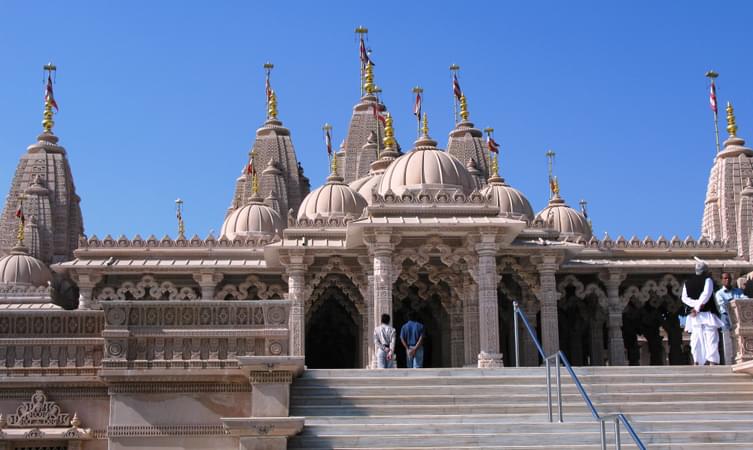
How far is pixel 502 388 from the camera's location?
13.0m

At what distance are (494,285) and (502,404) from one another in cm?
1006

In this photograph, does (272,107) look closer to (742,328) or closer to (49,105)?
(49,105)

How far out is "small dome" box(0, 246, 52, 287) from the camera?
2994 centimetres

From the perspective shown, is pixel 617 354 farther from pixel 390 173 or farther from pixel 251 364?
pixel 251 364

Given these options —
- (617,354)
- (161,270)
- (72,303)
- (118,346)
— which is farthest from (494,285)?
(72,303)

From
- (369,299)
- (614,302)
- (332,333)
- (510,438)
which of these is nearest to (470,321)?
(369,299)

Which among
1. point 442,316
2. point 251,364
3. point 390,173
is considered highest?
point 390,173

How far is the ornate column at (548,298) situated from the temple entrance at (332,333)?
488 cm

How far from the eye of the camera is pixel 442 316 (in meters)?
27.5

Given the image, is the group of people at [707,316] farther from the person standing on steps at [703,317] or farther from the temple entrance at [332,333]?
the temple entrance at [332,333]

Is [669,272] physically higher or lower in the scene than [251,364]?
higher

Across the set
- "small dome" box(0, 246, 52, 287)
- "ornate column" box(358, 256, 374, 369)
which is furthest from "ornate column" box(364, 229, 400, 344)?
"small dome" box(0, 246, 52, 287)

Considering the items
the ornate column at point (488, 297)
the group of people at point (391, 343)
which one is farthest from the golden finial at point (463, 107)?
the group of people at point (391, 343)

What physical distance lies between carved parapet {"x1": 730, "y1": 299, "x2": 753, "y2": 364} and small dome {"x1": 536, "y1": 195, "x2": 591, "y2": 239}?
1762 centimetres
